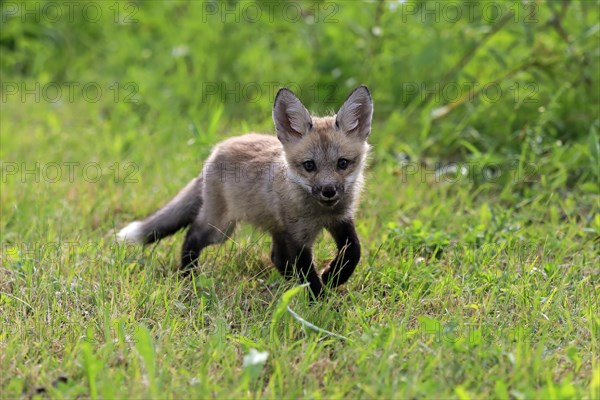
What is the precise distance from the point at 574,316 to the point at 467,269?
76cm

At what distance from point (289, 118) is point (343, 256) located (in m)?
0.89

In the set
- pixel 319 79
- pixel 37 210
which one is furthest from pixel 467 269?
pixel 319 79

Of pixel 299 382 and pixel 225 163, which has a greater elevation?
pixel 225 163

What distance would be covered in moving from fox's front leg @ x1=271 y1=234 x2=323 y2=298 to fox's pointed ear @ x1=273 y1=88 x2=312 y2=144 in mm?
603

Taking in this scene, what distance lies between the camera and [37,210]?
17.9ft

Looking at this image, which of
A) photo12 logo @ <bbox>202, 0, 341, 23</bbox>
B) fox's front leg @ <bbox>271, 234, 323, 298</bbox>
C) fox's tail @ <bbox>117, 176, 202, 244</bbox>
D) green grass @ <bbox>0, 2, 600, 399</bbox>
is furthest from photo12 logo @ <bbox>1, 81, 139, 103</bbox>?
fox's front leg @ <bbox>271, 234, 323, 298</bbox>

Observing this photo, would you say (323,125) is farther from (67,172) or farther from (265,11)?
(265,11)

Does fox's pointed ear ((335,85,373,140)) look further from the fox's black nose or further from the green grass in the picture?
the green grass

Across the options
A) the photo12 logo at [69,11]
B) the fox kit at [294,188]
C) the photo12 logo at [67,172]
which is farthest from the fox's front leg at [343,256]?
the photo12 logo at [69,11]

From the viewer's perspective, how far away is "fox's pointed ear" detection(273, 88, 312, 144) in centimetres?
464

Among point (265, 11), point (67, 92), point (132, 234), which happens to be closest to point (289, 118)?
point (132, 234)

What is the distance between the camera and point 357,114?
4.76 meters

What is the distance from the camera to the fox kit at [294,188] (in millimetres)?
4520

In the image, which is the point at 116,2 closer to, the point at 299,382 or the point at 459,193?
the point at 459,193
